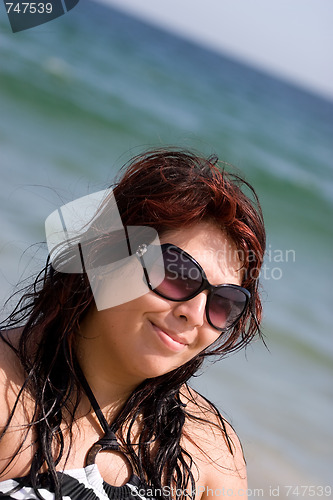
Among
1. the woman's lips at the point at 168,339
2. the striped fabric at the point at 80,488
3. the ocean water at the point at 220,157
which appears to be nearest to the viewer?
the striped fabric at the point at 80,488

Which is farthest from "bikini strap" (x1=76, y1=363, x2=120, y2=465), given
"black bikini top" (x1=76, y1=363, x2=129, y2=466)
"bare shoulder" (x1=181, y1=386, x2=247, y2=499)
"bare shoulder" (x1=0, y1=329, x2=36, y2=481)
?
"bare shoulder" (x1=181, y1=386, x2=247, y2=499)

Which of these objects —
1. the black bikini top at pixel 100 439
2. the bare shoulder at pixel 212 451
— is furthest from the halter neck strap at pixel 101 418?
the bare shoulder at pixel 212 451

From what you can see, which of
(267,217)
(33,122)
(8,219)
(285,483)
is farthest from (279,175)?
(285,483)

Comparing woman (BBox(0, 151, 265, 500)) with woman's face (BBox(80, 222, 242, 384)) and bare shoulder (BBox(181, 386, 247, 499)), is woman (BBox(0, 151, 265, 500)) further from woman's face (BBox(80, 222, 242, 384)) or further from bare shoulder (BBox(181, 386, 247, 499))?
bare shoulder (BBox(181, 386, 247, 499))

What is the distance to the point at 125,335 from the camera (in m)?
2.17

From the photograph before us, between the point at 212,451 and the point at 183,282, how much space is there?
0.67 metres

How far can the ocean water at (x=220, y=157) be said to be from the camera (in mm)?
4832

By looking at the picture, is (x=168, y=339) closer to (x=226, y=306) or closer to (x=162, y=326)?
(x=162, y=326)

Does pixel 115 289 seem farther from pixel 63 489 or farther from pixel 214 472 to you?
pixel 214 472

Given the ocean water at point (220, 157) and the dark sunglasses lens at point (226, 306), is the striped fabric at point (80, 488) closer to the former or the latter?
the dark sunglasses lens at point (226, 306)

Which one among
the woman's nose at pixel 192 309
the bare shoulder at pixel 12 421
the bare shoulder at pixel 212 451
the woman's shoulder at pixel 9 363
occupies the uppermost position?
the woman's nose at pixel 192 309

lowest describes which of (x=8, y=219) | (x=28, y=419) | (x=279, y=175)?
(x=279, y=175)

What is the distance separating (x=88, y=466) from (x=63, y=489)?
0.36 ft

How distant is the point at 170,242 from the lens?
221 cm
